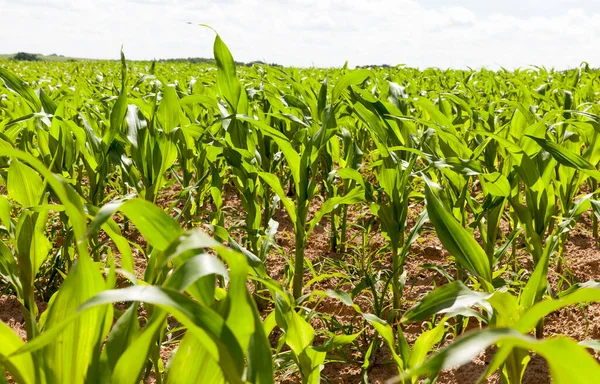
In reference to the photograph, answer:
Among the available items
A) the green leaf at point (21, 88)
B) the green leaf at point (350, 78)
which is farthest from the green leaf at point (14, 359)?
the green leaf at point (21, 88)

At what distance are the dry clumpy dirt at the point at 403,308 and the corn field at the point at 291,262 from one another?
10mm

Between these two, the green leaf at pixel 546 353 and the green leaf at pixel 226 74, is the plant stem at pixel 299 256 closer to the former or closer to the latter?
the green leaf at pixel 226 74

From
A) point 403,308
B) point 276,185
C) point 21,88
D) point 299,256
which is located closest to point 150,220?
point 276,185

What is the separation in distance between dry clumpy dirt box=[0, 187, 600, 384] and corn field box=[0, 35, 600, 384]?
1cm

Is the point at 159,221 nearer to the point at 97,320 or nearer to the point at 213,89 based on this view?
the point at 97,320

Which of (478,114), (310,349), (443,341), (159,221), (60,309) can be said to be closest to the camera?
(159,221)

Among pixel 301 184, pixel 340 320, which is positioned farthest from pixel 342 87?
pixel 340 320

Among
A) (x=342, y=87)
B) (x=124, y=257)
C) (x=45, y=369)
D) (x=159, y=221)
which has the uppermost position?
(x=342, y=87)

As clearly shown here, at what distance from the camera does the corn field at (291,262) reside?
0.71 metres

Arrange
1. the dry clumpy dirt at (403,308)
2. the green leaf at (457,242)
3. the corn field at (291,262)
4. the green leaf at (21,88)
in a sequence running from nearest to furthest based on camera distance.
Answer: the corn field at (291,262), the green leaf at (457,242), the dry clumpy dirt at (403,308), the green leaf at (21,88)

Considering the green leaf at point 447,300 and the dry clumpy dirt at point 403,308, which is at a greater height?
the green leaf at point 447,300

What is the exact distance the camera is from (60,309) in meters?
0.88

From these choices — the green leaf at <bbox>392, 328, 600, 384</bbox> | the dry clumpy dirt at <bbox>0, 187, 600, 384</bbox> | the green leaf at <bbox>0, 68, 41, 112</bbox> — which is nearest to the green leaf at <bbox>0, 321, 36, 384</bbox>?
the green leaf at <bbox>392, 328, 600, 384</bbox>

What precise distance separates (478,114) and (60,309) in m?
2.31
